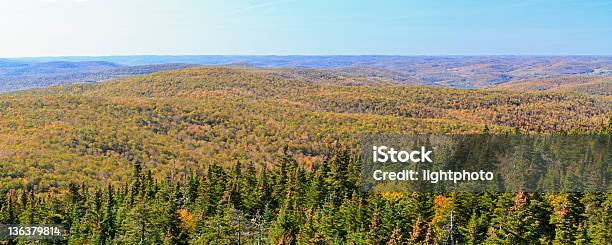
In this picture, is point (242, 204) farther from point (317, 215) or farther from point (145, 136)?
point (145, 136)

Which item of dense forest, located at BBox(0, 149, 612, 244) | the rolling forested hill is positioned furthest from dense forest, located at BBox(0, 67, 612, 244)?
the rolling forested hill

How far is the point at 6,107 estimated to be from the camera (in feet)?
570

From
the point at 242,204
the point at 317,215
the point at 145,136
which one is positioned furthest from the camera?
the point at 145,136

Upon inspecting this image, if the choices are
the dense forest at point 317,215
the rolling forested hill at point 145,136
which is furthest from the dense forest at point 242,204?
the rolling forested hill at point 145,136

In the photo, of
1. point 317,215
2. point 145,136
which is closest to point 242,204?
point 317,215

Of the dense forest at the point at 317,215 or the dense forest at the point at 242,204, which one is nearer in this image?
the dense forest at the point at 317,215

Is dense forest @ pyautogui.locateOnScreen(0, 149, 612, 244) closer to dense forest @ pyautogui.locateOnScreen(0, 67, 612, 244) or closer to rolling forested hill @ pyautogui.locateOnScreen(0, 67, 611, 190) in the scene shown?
dense forest @ pyautogui.locateOnScreen(0, 67, 612, 244)

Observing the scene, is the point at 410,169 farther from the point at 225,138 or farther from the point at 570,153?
the point at 225,138

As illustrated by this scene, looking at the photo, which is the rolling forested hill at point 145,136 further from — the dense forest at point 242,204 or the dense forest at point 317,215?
the dense forest at point 317,215

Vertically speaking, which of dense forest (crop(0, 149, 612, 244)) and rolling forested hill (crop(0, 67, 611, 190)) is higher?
dense forest (crop(0, 149, 612, 244))

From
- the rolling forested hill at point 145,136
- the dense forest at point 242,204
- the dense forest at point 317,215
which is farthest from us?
the rolling forested hill at point 145,136

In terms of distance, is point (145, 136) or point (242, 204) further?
point (145, 136)

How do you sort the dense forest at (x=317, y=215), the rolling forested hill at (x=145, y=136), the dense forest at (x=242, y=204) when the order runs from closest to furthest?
the dense forest at (x=317, y=215) → the dense forest at (x=242, y=204) → the rolling forested hill at (x=145, y=136)

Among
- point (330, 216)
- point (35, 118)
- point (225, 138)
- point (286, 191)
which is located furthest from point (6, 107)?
point (330, 216)
